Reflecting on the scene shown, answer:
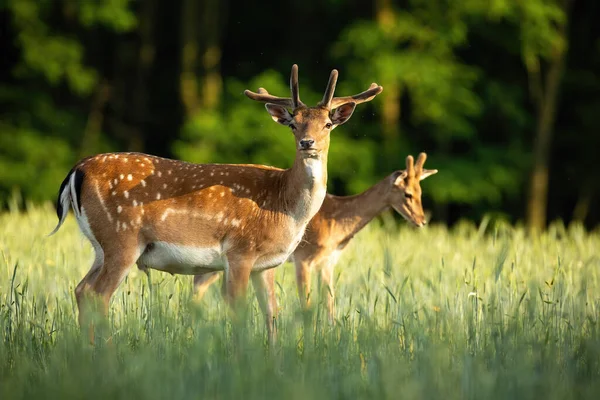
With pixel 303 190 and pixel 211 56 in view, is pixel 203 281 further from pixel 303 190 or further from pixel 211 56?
pixel 211 56

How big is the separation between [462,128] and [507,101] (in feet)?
6.00

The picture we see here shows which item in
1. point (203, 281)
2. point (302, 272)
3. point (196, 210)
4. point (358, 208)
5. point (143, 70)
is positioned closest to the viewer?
point (196, 210)

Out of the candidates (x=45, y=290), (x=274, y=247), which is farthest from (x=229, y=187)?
(x=45, y=290)

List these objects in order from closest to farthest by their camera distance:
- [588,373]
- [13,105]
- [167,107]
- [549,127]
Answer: [588,373] → [549,127] → [13,105] → [167,107]

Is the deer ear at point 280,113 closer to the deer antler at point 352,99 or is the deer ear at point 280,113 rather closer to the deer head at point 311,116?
the deer head at point 311,116

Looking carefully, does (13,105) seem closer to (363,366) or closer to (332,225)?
(332,225)

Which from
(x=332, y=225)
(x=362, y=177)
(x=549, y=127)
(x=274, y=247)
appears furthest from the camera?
(x=549, y=127)

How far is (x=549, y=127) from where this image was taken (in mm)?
19609

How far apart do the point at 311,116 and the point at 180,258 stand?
4.21 feet

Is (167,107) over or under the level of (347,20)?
under

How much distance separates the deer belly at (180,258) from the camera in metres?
6.87

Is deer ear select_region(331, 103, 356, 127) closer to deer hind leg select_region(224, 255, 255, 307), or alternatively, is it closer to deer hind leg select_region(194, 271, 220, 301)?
deer hind leg select_region(224, 255, 255, 307)

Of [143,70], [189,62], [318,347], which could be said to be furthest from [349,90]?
[318,347]

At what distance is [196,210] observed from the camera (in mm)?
6969
